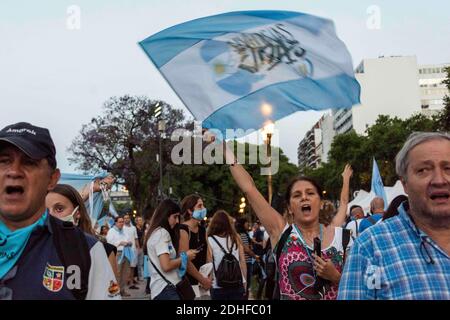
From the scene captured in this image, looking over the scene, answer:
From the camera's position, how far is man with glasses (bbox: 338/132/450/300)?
2268 millimetres

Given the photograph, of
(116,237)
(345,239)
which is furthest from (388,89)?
(345,239)

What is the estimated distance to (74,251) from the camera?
2164 mm

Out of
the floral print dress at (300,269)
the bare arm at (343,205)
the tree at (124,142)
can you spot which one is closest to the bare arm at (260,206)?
the floral print dress at (300,269)

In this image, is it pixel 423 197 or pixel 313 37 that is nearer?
pixel 423 197

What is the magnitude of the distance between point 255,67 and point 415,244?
2.40 m

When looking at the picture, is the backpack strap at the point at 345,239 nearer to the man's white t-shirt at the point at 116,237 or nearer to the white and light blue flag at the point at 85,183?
the white and light blue flag at the point at 85,183

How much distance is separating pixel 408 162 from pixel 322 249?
1515mm

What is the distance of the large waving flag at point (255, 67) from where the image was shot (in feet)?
14.0

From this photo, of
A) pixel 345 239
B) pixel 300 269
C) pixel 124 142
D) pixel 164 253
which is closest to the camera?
pixel 300 269

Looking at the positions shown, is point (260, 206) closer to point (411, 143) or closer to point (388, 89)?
point (411, 143)

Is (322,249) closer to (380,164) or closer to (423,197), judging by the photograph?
(423,197)

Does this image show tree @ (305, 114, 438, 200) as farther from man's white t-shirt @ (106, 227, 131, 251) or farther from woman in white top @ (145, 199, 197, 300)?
woman in white top @ (145, 199, 197, 300)
